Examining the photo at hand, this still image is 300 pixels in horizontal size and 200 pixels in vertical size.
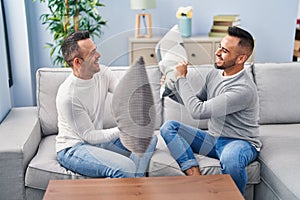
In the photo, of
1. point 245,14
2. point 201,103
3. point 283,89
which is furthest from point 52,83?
point 245,14

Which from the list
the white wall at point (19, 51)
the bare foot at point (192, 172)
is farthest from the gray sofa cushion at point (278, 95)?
the white wall at point (19, 51)

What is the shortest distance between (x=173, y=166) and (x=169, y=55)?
0.57 meters

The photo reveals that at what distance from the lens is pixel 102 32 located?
3750 mm

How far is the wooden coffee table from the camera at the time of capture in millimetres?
1599

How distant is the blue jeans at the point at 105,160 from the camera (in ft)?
5.21

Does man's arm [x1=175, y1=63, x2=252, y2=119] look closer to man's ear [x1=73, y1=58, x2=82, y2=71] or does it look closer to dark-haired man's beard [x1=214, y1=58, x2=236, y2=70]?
dark-haired man's beard [x1=214, y1=58, x2=236, y2=70]

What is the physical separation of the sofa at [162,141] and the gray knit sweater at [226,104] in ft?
0.15

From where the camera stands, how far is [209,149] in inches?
78.0

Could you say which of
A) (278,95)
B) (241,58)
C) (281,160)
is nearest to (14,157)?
(241,58)

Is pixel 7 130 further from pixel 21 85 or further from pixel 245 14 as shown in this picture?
pixel 245 14

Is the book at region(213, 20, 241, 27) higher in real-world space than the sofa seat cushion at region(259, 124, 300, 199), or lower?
higher

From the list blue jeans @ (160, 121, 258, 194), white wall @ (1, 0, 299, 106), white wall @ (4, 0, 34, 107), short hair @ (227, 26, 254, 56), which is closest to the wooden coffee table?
blue jeans @ (160, 121, 258, 194)

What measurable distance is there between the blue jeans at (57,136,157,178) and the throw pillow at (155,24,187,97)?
0.22 m

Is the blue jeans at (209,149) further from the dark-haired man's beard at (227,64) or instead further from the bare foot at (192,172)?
the dark-haired man's beard at (227,64)
